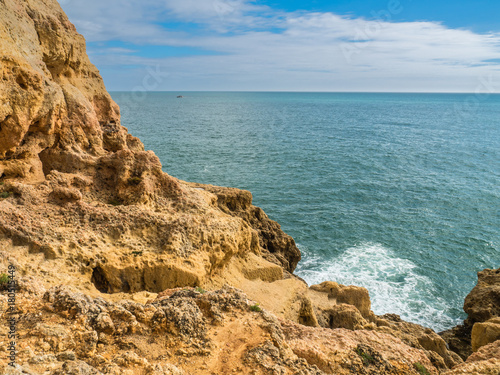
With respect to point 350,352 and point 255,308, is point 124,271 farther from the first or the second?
point 350,352

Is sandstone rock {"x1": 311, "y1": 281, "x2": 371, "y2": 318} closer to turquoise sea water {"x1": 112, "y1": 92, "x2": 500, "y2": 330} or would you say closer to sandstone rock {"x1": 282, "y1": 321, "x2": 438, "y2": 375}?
turquoise sea water {"x1": 112, "y1": 92, "x2": 500, "y2": 330}

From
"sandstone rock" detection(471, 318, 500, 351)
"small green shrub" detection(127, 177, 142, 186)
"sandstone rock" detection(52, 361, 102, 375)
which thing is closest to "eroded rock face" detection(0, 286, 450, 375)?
"sandstone rock" detection(52, 361, 102, 375)

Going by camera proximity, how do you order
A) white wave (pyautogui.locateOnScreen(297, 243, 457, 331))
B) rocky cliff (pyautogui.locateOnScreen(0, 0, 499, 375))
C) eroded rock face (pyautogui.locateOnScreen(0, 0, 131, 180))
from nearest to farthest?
rocky cliff (pyautogui.locateOnScreen(0, 0, 499, 375)), eroded rock face (pyautogui.locateOnScreen(0, 0, 131, 180)), white wave (pyautogui.locateOnScreen(297, 243, 457, 331))

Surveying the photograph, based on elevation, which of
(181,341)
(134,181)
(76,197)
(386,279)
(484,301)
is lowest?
(386,279)

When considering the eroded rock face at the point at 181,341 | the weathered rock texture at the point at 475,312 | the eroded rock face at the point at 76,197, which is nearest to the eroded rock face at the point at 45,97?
the eroded rock face at the point at 76,197

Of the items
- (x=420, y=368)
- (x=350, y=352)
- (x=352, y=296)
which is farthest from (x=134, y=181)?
(x=352, y=296)

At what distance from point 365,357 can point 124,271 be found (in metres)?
9.58

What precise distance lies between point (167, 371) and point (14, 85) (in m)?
14.6

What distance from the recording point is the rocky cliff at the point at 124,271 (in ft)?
27.8

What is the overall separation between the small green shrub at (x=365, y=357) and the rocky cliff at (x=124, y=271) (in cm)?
3

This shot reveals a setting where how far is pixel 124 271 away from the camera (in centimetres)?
1431

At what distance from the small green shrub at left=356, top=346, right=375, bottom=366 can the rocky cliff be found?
33 mm

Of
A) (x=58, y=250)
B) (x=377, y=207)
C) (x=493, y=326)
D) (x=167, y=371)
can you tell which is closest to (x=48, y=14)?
(x=58, y=250)

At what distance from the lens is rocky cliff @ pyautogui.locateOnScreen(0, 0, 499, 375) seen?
8484mm
